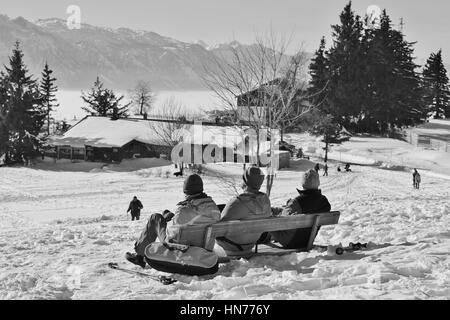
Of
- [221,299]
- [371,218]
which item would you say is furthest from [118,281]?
[371,218]

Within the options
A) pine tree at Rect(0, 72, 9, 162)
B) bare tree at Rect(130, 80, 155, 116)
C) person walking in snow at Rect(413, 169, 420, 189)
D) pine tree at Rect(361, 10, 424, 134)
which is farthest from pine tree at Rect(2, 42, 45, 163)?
bare tree at Rect(130, 80, 155, 116)

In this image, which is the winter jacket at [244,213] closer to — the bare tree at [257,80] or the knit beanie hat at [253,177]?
the knit beanie hat at [253,177]

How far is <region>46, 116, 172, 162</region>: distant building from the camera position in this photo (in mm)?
60562

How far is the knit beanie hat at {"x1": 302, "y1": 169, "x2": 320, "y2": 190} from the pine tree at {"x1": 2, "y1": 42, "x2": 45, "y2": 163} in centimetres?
5481

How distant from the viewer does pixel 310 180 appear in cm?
708

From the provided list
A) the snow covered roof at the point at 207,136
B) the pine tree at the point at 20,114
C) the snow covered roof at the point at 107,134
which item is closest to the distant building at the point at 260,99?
the snow covered roof at the point at 207,136

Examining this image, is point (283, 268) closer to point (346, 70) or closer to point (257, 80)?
point (257, 80)

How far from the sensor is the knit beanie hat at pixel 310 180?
23.1 ft

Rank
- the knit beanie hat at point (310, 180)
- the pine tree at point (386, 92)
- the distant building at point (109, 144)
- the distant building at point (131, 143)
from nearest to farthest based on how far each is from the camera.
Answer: the knit beanie hat at point (310, 180) < the distant building at point (131, 143) < the distant building at point (109, 144) < the pine tree at point (386, 92)

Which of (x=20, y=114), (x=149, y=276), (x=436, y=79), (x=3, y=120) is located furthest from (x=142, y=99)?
(x=149, y=276)

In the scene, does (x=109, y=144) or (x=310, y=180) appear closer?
(x=310, y=180)

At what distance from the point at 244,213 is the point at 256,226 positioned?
0.71ft

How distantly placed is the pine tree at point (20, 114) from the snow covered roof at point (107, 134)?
4397 millimetres
